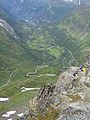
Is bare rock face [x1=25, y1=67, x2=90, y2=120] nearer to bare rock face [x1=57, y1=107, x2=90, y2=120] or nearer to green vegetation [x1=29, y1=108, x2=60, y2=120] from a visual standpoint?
bare rock face [x1=57, y1=107, x2=90, y2=120]

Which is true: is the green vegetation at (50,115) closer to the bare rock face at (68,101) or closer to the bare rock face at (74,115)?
the bare rock face at (68,101)

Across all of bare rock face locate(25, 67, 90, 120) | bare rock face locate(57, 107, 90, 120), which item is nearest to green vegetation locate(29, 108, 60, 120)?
bare rock face locate(25, 67, 90, 120)

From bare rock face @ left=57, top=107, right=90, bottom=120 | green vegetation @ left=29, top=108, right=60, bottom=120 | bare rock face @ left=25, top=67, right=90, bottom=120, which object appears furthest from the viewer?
green vegetation @ left=29, top=108, right=60, bottom=120

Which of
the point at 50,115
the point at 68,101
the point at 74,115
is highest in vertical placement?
the point at 68,101

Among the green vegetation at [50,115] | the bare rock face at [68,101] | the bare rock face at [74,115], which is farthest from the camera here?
the green vegetation at [50,115]

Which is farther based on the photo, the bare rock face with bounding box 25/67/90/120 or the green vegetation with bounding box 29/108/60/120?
the green vegetation with bounding box 29/108/60/120

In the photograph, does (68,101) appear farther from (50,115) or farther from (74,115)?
(74,115)

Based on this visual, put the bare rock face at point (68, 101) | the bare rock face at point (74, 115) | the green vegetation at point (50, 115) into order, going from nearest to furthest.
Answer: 1. the bare rock face at point (74, 115)
2. the bare rock face at point (68, 101)
3. the green vegetation at point (50, 115)

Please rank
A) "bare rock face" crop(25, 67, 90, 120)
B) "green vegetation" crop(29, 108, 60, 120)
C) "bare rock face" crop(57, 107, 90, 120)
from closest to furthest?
1. "bare rock face" crop(57, 107, 90, 120)
2. "bare rock face" crop(25, 67, 90, 120)
3. "green vegetation" crop(29, 108, 60, 120)

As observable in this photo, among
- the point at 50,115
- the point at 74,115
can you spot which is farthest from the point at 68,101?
the point at 74,115

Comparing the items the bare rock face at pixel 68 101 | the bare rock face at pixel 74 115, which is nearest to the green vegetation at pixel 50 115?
the bare rock face at pixel 68 101

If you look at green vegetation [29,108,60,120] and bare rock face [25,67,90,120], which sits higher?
bare rock face [25,67,90,120]

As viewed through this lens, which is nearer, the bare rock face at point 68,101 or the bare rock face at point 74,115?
the bare rock face at point 74,115
